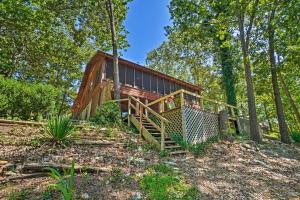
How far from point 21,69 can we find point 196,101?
15.0 meters

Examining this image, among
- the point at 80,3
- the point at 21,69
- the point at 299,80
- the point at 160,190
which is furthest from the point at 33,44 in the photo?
the point at 299,80

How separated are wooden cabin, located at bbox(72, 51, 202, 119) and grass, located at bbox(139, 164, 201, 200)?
374 inches

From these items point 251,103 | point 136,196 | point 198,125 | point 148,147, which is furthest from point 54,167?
point 251,103

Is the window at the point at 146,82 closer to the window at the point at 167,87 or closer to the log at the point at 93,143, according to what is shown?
the window at the point at 167,87

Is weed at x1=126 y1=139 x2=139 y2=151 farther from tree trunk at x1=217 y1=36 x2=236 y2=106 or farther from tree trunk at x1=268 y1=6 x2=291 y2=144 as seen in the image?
tree trunk at x1=217 y1=36 x2=236 y2=106

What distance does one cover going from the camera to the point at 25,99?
9281 millimetres

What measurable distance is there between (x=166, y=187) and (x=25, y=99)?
7380 millimetres

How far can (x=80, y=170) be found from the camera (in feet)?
15.8

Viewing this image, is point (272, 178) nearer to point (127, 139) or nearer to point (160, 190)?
point (160, 190)

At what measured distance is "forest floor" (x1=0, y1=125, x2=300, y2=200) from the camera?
4160mm

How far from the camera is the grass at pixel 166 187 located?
13.7ft

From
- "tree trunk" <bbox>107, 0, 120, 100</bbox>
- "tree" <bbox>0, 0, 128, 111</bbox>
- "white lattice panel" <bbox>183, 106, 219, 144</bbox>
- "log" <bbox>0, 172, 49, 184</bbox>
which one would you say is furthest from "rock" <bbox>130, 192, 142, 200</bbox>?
"tree" <bbox>0, 0, 128, 111</bbox>

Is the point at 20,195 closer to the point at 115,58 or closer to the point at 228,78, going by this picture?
the point at 115,58

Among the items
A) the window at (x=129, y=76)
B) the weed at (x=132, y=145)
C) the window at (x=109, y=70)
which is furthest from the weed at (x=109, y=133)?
the window at (x=129, y=76)
